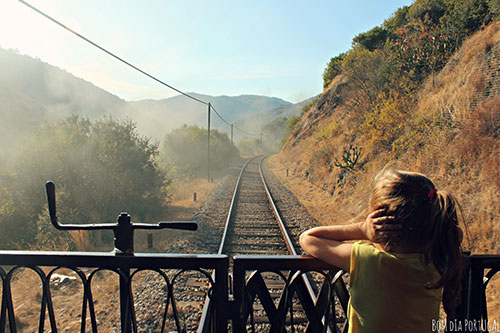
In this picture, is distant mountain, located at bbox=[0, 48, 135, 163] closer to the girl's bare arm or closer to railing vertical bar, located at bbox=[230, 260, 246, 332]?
railing vertical bar, located at bbox=[230, 260, 246, 332]

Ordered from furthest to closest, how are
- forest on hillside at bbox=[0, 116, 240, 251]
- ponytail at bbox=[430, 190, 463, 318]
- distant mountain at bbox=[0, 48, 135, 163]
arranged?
distant mountain at bbox=[0, 48, 135, 163], forest on hillside at bbox=[0, 116, 240, 251], ponytail at bbox=[430, 190, 463, 318]

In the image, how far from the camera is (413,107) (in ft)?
37.8

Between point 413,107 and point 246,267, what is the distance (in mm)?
12024

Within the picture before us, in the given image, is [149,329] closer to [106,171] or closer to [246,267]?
[246,267]

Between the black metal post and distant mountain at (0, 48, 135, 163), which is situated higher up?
distant mountain at (0, 48, 135, 163)

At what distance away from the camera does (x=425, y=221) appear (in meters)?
1.35

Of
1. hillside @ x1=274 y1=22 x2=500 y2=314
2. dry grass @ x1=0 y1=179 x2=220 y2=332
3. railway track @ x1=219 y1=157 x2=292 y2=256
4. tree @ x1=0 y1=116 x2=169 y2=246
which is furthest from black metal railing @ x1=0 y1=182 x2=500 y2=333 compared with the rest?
tree @ x1=0 y1=116 x2=169 y2=246

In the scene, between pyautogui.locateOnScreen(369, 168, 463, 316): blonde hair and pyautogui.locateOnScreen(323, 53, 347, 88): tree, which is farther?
pyautogui.locateOnScreen(323, 53, 347, 88): tree

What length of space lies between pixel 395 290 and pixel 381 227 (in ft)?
0.94

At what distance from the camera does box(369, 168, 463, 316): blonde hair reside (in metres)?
1.35

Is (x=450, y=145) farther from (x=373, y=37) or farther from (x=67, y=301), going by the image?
(x=373, y=37)

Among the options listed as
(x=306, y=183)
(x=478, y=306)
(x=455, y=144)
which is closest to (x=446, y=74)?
(x=455, y=144)

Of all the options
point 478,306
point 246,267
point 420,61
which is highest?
point 420,61

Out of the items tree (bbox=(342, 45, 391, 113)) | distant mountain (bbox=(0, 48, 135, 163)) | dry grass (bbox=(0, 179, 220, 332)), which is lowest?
dry grass (bbox=(0, 179, 220, 332))
